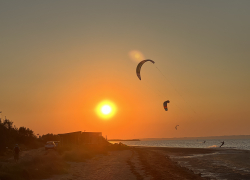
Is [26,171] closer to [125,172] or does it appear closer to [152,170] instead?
[125,172]

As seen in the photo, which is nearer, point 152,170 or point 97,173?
point 97,173

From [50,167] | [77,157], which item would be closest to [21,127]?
[77,157]

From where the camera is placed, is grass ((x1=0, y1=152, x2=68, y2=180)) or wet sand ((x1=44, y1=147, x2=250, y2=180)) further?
wet sand ((x1=44, y1=147, x2=250, y2=180))

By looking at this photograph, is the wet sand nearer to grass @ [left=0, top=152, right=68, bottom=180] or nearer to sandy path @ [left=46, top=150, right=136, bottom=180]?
sandy path @ [left=46, top=150, right=136, bottom=180]

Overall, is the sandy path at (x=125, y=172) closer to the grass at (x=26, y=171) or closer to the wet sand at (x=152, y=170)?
the wet sand at (x=152, y=170)

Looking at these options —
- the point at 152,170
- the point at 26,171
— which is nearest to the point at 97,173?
the point at 152,170

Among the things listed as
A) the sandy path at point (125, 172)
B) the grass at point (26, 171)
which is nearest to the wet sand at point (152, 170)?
the sandy path at point (125, 172)

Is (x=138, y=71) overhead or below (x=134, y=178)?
overhead

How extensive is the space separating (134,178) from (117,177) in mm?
1319

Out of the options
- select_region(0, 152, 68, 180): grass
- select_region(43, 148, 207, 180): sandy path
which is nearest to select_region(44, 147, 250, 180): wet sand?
select_region(43, 148, 207, 180): sandy path

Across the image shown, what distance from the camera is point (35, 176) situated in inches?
648

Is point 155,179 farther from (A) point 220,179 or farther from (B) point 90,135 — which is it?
(B) point 90,135

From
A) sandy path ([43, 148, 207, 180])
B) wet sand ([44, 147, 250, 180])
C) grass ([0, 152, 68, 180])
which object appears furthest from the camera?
wet sand ([44, 147, 250, 180])

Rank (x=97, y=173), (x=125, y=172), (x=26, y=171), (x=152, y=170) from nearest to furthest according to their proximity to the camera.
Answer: (x=26, y=171)
(x=97, y=173)
(x=125, y=172)
(x=152, y=170)
